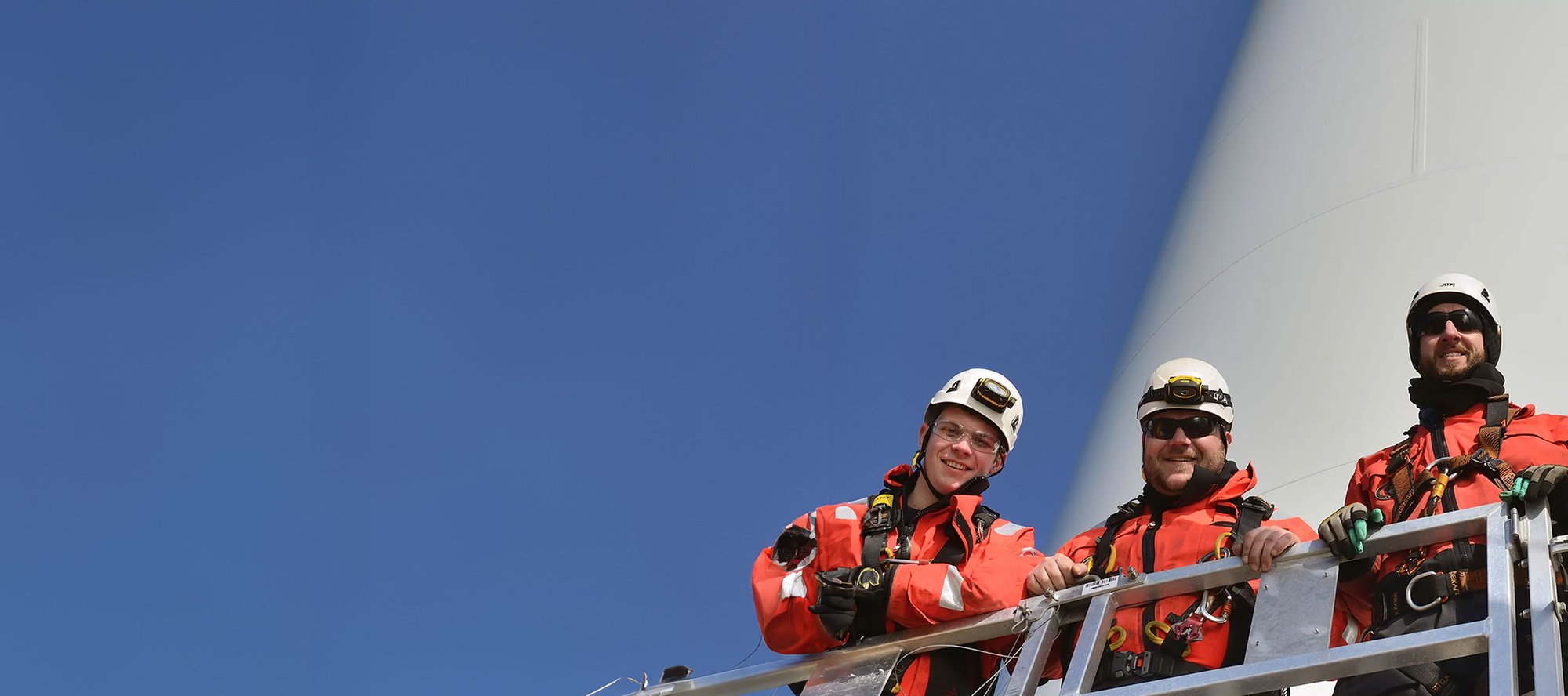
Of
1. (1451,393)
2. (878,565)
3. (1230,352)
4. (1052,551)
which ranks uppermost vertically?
(1230,352)

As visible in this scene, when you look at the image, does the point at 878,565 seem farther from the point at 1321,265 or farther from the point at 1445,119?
the point at 1445,119

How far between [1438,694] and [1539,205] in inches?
193

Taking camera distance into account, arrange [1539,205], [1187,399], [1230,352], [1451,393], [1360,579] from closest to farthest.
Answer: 1. [1360,579]
2. [1451,393]
3. [1187,399]
4. [1539,205]
5. [1230,352]

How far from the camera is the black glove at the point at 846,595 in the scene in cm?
549

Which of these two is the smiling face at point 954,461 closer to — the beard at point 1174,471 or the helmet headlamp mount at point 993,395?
the helmet headlamp mount at point 993,395

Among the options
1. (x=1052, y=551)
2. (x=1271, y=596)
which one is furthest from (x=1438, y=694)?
(x=1052, y=551)

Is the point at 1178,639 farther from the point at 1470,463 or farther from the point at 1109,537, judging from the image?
the point at 1470,463

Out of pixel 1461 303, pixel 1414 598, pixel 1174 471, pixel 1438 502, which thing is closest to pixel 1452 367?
pixel 1461 303

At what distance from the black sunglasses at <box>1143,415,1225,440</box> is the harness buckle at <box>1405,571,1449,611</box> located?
1.24 m

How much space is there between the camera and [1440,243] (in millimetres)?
8773

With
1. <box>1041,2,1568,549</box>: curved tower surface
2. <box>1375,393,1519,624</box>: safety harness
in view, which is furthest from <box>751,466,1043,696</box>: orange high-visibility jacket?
<box>1041,2,1568,549</box>: curved tower surface

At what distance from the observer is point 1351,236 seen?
9.52 metres

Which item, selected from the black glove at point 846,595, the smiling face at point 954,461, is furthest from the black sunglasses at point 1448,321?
the black glove at point 846,595

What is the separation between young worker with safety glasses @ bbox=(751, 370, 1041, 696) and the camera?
548cm
